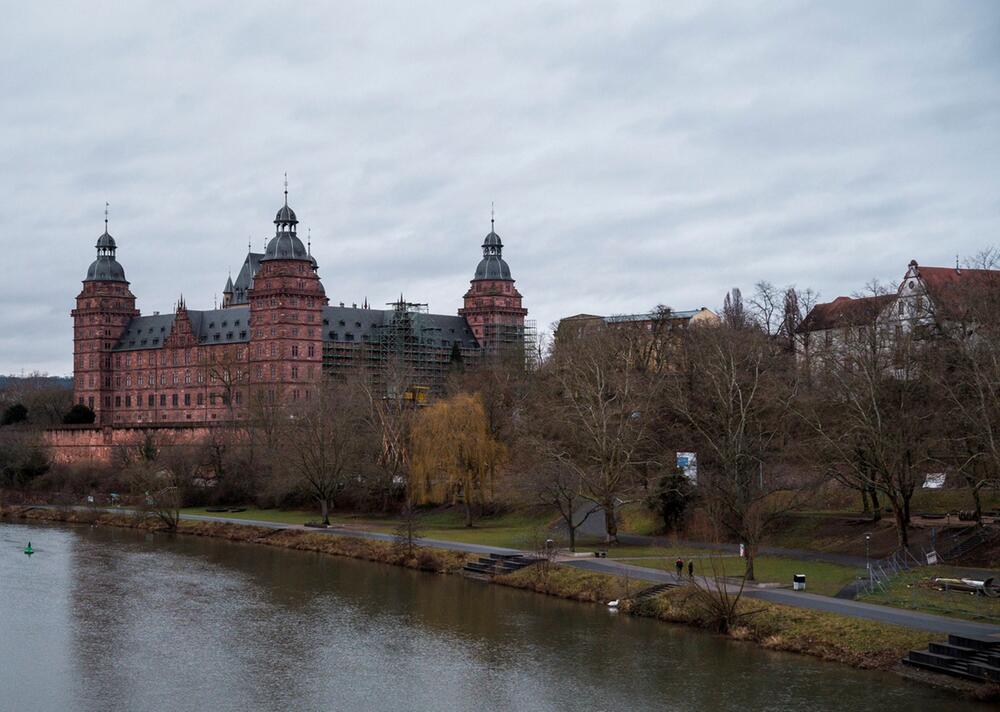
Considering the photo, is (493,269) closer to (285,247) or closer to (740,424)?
(285,247)

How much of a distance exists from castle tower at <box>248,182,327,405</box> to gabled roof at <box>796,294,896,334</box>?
53329 mm

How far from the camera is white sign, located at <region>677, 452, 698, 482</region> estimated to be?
5430 centimetres

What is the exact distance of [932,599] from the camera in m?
35.5

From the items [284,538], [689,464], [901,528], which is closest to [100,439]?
[284,538]

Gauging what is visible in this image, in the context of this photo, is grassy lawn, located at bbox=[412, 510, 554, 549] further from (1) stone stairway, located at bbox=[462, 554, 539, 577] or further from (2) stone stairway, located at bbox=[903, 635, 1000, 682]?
(2) stone stairway, located at bbox=[903, 635, 1000, 682]

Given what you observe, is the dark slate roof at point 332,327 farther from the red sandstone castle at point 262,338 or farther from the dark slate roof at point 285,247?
the dark slate roof at point 285,247

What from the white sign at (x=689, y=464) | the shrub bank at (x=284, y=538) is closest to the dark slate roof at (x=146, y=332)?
the shrub bank at (x=284, y=538)

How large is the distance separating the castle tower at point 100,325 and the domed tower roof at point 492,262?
142ft

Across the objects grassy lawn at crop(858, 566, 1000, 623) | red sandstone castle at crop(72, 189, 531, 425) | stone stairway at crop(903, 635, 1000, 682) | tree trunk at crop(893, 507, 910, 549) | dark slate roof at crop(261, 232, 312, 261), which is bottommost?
stone stairway at crop(903, 635, 1000, 682)

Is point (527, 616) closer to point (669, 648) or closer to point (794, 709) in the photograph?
point (669, 648)

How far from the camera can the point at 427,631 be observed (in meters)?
39.4

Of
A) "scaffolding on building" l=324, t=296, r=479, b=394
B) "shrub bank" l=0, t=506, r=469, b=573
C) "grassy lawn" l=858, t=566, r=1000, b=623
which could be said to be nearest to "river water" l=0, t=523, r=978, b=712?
"shrub bank" l=0, t=506, r=469, b=573

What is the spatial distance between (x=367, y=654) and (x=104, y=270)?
11854 centimetres

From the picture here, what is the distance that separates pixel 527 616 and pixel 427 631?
3784 mm
